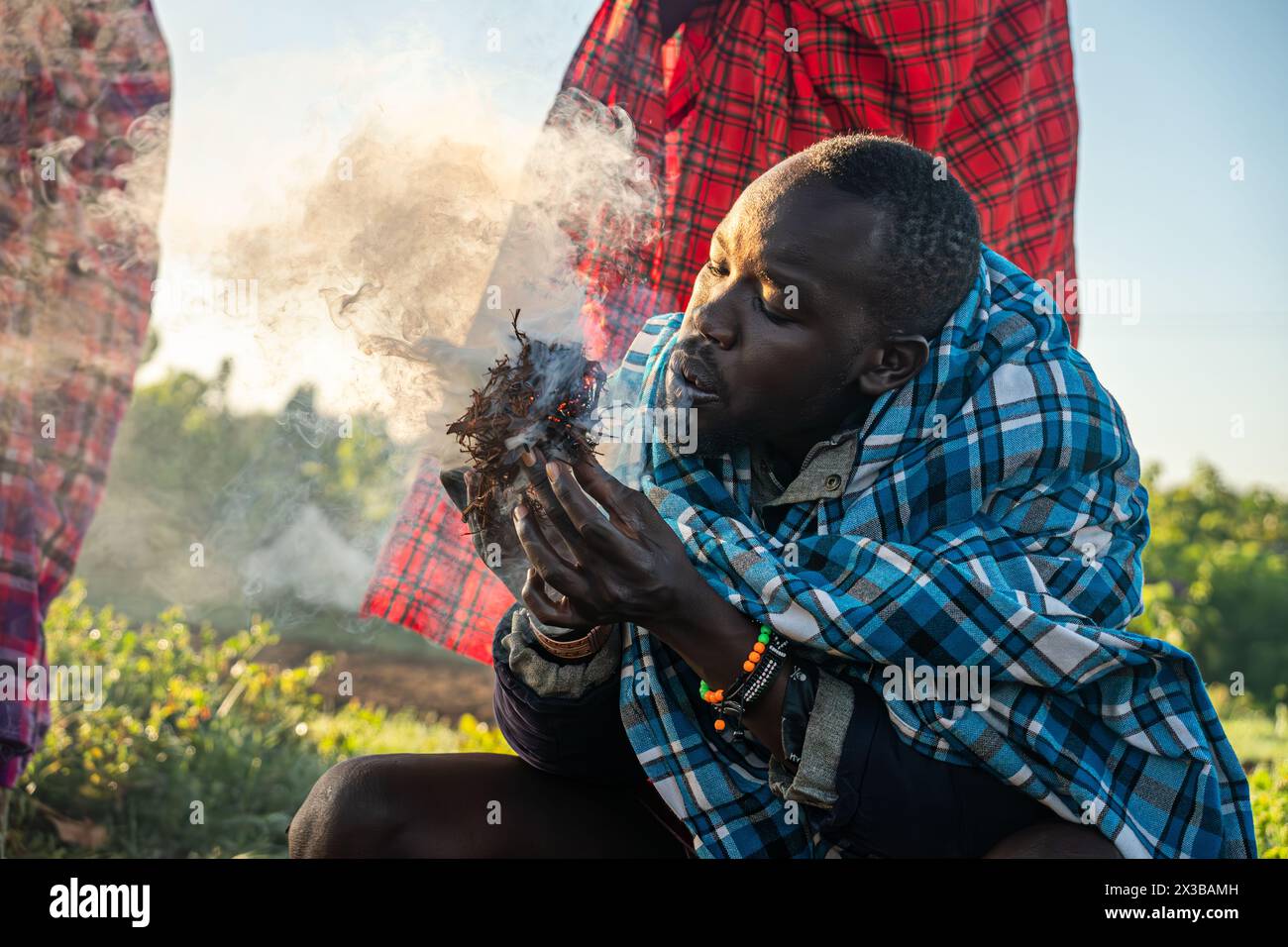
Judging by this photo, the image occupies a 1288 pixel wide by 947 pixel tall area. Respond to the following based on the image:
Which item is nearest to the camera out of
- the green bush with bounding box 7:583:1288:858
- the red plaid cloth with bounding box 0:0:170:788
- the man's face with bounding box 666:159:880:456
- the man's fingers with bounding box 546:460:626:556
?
the man's fingers with bounding box 546:460:626:556

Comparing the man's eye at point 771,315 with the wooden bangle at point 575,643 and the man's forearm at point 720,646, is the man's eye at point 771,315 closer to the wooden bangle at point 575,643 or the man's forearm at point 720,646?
the man's forearm at point 720,646

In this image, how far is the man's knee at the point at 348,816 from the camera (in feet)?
6.99

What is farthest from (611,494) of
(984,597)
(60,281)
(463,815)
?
(60,281)

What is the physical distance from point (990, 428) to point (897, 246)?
0.36m

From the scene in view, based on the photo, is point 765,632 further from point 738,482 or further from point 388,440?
point 388,440


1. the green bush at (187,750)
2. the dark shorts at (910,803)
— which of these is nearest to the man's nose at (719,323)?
the dark shorts at (910,803)

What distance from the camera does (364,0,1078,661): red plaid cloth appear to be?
314 cm

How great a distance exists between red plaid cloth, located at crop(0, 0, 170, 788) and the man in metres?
1.50

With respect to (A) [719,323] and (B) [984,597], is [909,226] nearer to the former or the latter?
(A) [719,323]

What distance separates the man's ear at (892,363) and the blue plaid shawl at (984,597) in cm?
3

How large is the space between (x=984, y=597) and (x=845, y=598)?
22cm

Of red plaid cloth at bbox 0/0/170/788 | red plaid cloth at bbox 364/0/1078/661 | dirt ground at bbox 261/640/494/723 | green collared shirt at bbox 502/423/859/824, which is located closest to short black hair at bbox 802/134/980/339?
green collared shirt at bbox 502/423/859/824

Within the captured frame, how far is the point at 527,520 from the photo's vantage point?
5.88 feet

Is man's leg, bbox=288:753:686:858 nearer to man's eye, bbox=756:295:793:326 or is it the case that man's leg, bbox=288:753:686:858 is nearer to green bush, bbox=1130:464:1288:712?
man's eye, bbox=756:295:793:326
